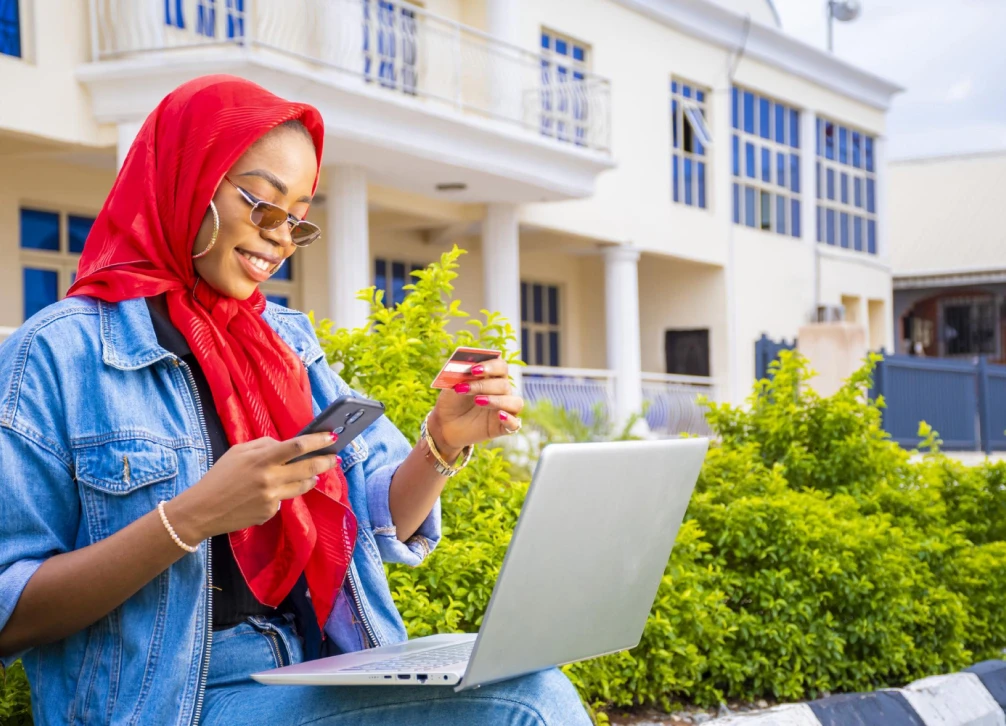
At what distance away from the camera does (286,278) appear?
49.2 ft

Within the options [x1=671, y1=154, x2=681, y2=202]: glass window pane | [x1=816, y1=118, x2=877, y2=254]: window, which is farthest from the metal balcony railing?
[x1=816, y1=118, x2=877, y2=254]: window

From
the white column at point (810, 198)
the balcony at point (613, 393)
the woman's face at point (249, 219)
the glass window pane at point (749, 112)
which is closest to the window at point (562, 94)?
the balcony at point (613, 393)

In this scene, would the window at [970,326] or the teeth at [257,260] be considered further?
the window at [970,326]

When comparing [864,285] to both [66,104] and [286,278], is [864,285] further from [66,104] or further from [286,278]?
[66,104]

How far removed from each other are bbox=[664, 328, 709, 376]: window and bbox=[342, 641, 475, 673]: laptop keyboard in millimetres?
18693

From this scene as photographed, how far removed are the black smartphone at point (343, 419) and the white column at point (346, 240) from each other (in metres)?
10.8

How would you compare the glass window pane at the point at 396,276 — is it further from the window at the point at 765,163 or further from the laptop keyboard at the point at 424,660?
the laptop keyboard at the point at 424,660

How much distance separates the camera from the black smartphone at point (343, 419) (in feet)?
5.04

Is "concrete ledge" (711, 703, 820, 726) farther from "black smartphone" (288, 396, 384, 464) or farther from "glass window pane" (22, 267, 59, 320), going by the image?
"glass window pane" (22, 267, 59, 320)

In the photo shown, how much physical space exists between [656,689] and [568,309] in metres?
17.4

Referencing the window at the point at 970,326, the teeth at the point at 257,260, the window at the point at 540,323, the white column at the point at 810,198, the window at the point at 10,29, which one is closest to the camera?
the teeth at the point at 257,260

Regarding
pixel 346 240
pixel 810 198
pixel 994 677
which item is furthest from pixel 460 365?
pixel 810 198

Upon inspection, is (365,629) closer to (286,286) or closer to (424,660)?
(424,660)

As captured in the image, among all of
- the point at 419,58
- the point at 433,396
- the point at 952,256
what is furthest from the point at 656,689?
the point at 952,256
